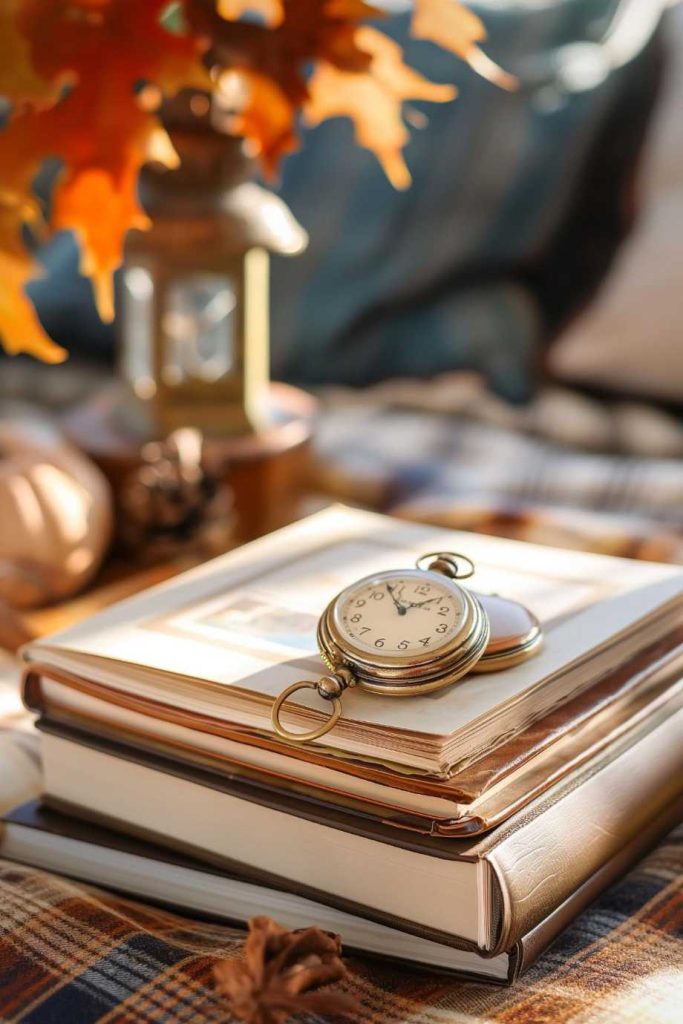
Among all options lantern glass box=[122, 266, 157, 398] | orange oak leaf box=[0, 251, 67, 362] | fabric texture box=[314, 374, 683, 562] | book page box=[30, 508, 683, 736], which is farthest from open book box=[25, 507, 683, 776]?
lantern glass box=[122, 266, 157, 398]

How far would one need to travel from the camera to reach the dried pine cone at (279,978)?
387mm

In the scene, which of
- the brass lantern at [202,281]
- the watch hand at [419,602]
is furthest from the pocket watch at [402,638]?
the brass lantern at [202,281]

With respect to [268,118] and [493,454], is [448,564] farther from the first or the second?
[493,454]

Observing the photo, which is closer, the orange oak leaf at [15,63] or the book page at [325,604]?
the book page at [325,604]

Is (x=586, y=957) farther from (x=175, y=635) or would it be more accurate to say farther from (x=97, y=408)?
(x=97, y=408)

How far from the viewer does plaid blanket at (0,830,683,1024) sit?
424 mm

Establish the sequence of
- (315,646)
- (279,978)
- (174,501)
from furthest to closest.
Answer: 1. (174,501)
2. (315,646)
3. (279,978)

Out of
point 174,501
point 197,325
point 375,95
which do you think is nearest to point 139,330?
point 197,325

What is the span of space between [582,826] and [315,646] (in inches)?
5.0

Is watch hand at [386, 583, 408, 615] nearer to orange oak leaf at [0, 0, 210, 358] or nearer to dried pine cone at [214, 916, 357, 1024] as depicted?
dried pine cone at [214, 916, 357, 1024]

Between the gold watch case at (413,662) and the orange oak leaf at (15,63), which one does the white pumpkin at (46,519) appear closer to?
the orange oak leaf at (15,63)

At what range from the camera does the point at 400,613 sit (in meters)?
0.48

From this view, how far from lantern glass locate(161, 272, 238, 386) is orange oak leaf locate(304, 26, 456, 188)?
18cm

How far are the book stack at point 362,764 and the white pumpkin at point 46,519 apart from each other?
27 cm
